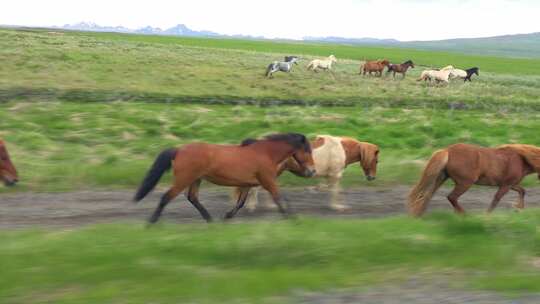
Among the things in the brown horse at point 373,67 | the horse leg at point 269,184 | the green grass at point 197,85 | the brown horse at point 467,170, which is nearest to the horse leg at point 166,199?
the horse leg at point 269,184

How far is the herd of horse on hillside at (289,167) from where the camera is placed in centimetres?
973

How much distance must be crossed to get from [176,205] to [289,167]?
2.21 m

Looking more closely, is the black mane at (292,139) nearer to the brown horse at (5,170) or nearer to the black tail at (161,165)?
the black tail at (161,165)

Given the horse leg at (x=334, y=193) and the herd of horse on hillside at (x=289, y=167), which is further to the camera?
the horse leg at (x=334, y=193)

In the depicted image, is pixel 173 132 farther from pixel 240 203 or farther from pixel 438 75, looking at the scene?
pixel 438 75

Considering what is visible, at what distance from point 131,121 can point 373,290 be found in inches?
577

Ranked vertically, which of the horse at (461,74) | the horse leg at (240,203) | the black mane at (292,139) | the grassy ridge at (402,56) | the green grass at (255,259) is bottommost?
the grassy ridge at (402,56)

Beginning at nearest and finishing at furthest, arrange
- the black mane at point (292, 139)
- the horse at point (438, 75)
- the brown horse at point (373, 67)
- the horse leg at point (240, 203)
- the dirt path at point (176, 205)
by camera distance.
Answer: the black mane at point (292, 139) → the horse leg at point (240, 203) → the dirt path at point (176, 205) → the horse at point (438, 75) → the brown horse at point (373, 67)

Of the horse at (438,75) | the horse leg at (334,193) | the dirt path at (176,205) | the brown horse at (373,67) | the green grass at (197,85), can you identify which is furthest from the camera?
the brown horse at (373,67)

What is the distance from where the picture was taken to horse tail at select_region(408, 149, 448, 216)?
1076 centimetres

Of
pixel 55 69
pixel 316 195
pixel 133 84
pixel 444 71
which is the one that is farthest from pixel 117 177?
pixel 444 71

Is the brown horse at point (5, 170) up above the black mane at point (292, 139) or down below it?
below

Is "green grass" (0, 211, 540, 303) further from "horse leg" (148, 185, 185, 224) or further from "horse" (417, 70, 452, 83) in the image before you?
"horse" (417, 70, 452, 83)

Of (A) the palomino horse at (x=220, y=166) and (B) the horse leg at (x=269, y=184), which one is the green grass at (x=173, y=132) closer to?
(A) the palomino horse at (x=220, y=166)
